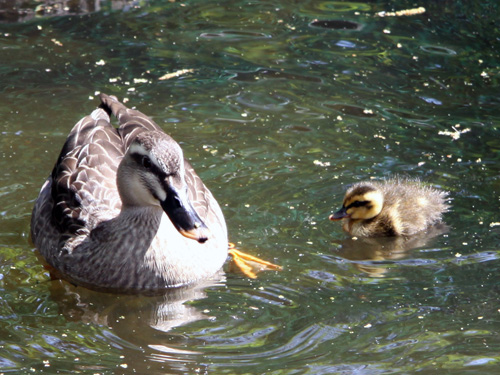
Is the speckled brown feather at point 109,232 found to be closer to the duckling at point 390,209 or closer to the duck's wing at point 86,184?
the duck's wing at point 86,184

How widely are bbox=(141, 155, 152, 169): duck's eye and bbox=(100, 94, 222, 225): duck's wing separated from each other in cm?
56

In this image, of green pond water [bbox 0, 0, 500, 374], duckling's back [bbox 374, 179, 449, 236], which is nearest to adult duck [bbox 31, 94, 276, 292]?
green pond water [bbox 0, 0, 500, 374]

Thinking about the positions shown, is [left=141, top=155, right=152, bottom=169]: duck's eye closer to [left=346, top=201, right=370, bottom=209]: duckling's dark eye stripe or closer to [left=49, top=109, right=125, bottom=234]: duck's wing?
[left=49, top=109, right=125, bottom=234]: duck's wing

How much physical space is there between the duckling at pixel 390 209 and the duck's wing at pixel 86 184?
1638 mm

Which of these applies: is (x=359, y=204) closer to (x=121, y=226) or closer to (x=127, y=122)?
(x=121, y=226)

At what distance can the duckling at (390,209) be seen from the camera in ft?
20.7

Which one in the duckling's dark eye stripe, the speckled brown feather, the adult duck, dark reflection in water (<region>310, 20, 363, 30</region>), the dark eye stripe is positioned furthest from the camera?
dark reflection in water (<region>310, 20, 363, 30</region>)

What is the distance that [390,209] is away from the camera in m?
6.44

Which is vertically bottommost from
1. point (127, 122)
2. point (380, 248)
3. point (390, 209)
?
point (380, 248)

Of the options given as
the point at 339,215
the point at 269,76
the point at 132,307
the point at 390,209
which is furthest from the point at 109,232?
the point at 269,76

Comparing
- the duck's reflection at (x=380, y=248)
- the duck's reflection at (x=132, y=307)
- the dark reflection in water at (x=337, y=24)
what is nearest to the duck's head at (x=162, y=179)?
the duck's reflection at (x=132, y=307)

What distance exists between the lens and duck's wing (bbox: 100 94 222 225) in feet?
19.6

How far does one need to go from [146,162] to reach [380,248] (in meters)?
1.92

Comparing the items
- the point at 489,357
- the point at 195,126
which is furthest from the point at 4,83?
the point at 489,357
